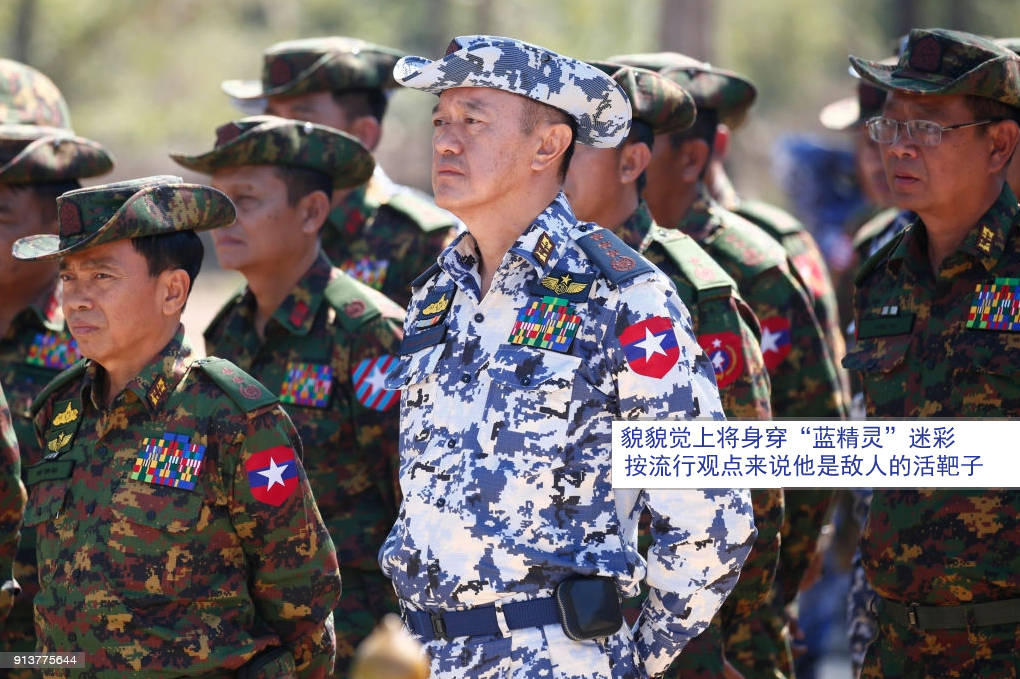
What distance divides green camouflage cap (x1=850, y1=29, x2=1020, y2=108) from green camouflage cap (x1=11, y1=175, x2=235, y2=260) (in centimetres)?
223

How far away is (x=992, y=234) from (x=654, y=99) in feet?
5.05

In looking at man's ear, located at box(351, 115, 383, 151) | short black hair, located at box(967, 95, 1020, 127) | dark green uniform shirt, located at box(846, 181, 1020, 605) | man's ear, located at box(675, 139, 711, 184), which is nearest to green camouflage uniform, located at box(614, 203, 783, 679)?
dark green uniform shirt, located at box(846, 181, 1020, 605)

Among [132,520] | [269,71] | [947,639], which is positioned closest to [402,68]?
[132,520]

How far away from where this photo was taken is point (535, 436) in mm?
3590

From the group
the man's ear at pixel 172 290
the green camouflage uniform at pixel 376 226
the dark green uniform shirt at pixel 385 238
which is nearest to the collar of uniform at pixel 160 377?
the man's ear at pixel 172 290

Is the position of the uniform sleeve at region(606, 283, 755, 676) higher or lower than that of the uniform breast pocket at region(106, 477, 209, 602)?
higher

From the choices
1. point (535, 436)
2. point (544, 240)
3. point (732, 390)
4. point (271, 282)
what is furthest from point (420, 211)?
point (535, 436)

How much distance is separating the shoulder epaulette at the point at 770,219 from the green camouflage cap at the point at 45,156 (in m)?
3.09

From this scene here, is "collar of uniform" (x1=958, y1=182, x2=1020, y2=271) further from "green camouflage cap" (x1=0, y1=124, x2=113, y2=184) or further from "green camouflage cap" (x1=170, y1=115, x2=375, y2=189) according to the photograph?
"green camouflage cap" (x1=0, y1=124, x2=113, y2=184)

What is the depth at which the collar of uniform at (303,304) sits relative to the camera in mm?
5535

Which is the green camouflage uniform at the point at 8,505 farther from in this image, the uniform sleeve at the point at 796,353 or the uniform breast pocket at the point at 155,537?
the uniform sleeve at the point at 796,353

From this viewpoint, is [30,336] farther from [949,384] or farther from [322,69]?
[949,384]

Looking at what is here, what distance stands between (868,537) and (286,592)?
187cm

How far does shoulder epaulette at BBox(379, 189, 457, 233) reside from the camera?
6.60m
